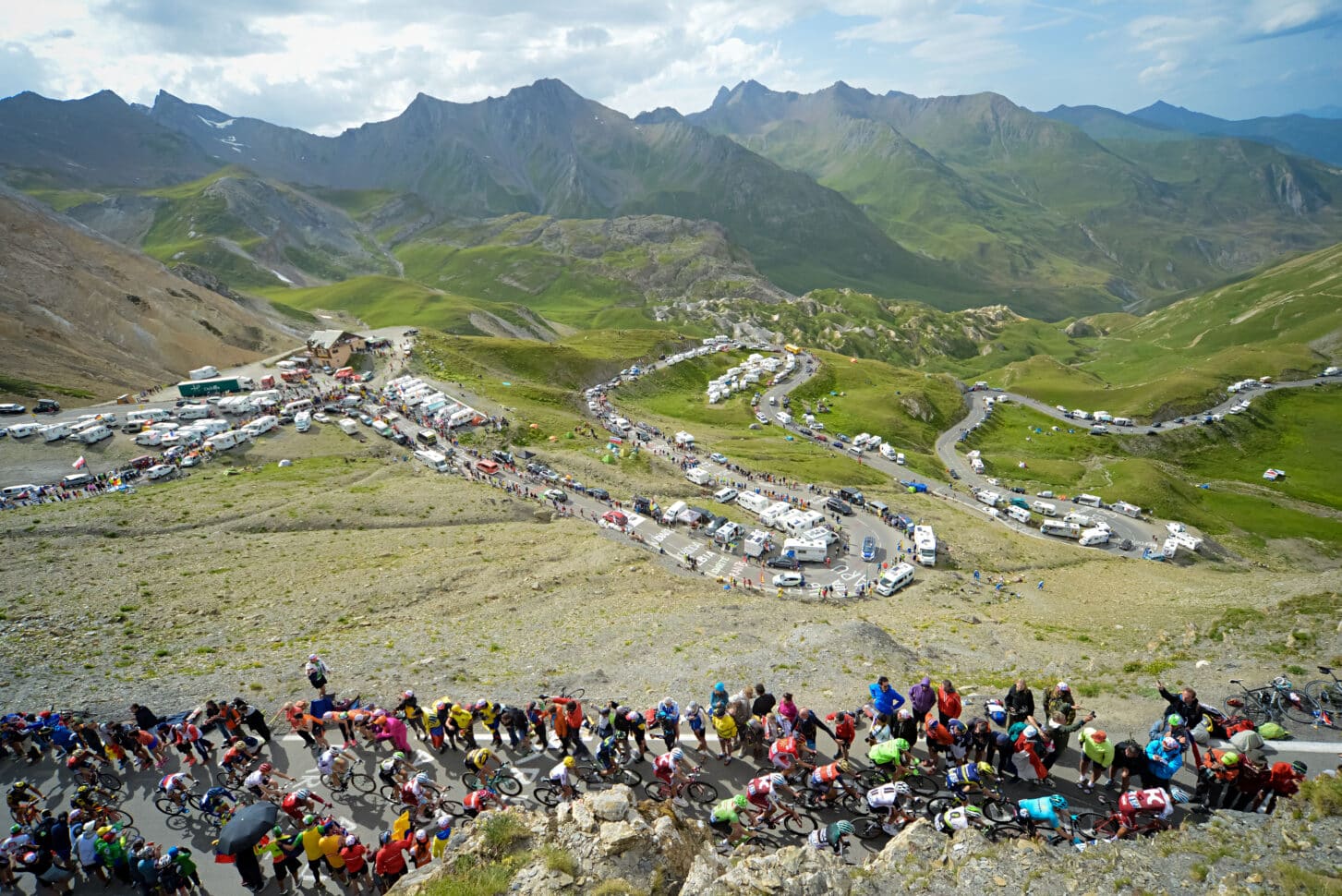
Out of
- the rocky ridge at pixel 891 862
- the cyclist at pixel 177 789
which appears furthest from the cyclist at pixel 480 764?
the cyclist at pixel 177 789

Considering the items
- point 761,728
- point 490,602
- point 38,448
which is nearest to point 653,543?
point 490,602

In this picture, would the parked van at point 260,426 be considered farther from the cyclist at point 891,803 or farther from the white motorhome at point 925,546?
the cyclist at point 891,803

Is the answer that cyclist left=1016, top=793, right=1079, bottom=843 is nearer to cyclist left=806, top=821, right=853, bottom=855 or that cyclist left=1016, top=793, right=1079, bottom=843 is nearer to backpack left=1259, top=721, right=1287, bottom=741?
cyclist left=806, top=821, right=853, bottom=855

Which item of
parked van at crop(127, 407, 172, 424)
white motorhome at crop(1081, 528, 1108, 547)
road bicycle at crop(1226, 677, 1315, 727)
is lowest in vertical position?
white motorhome at crop(1081, 528, 1108, 547)

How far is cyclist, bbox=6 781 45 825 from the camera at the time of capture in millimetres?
18516

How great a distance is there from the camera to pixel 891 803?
1566cm

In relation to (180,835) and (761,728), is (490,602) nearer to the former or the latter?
(180,835)

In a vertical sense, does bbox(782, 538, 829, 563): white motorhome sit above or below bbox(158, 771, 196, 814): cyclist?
below

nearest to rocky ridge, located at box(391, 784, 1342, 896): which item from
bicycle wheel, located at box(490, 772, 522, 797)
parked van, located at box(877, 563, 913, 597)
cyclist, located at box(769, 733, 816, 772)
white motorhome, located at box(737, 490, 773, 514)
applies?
cyclist, located at box(769, 733, 816, 772)

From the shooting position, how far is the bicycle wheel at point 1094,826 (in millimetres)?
14312

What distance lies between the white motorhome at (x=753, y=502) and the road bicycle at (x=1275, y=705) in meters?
50.7

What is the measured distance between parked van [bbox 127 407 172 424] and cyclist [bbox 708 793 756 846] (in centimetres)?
8863

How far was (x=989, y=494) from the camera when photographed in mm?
92000

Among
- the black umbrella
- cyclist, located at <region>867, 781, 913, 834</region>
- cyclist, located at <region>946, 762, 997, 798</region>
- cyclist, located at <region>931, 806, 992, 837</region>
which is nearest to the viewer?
cyclist, located at <region>931, 806, 992, 837</region>
